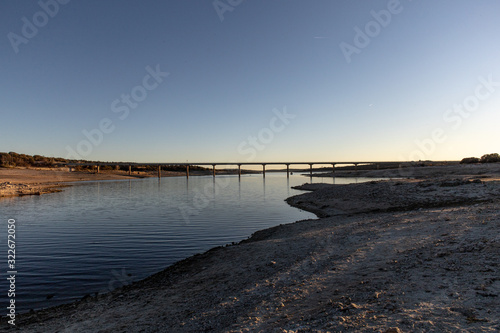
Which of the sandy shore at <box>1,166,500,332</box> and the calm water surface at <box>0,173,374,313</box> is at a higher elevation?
the sandy shore at <box>1,166,500,332</box>

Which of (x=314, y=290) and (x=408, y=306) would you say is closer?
(x=408, y=306)

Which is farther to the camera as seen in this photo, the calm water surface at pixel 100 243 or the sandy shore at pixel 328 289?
the calm water surface at pixel 100 243

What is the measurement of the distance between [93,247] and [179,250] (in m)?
5.57

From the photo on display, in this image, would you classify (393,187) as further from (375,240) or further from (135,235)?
(135,235)

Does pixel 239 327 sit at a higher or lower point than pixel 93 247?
higher

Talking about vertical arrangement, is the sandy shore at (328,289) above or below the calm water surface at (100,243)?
above

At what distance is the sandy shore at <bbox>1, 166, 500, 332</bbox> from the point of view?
19.0 feet

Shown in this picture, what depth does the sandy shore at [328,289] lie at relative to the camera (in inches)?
227

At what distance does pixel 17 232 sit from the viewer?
69.8 feet

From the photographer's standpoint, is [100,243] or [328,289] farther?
[100,243]

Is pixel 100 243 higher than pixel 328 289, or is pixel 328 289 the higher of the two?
pixel 328 289

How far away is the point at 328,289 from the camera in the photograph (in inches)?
300

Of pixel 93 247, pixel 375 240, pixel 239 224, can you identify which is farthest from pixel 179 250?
pixel 375 240

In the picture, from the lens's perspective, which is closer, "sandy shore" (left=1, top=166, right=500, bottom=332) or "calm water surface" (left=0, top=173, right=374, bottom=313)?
"sandy shore" (left=1, top=166, right=500, bottom=332)
